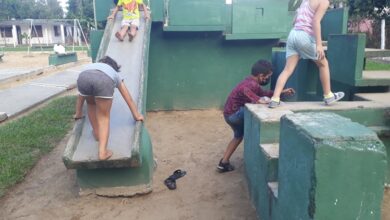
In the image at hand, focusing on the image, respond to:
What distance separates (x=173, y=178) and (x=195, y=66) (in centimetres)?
403

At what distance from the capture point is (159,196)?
13.2 ft

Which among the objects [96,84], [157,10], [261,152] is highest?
[157,10]

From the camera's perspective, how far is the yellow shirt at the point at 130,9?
645cm

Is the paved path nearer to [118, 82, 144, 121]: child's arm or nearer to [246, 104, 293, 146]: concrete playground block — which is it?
[118, 82, 144, 121]: child's arm

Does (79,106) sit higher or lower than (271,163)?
higher

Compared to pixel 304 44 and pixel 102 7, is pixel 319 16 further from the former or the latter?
pixel 102 7

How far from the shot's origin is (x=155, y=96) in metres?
8.11

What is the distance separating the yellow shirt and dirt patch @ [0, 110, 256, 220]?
7.64ft

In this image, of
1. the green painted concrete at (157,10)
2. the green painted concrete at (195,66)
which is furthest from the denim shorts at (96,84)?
the green painted concrete at (195,66)

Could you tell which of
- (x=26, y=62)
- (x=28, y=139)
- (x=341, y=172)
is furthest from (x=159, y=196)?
(x=26, y=62)

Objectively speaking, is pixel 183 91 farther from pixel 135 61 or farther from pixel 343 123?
pixel 343 123

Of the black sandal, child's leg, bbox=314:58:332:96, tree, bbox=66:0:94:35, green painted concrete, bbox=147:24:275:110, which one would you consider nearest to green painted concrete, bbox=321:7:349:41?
green painted concrete, bbox=147:24:275:110

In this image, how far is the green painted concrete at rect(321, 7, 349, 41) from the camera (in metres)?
6.32

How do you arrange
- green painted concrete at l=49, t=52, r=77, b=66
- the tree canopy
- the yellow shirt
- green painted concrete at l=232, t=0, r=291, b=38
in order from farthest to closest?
the tree canopy → green painted concrete at l=49, t=52, r=77, b=66 → green painted concrete at l=232, t=0, r=291, b=38 → the yellow shirt
